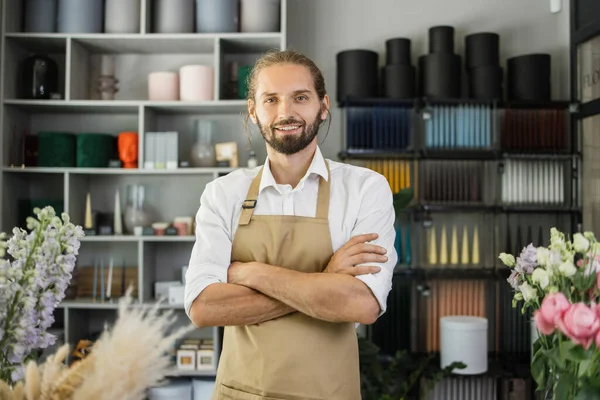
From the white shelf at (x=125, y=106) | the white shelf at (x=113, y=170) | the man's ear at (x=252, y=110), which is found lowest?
the white shelf at (x=113, y=170)

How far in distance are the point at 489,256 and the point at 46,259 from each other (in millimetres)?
3204

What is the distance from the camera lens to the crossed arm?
147 cm

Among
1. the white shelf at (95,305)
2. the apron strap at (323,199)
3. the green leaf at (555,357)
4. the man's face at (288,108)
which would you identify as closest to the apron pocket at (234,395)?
the apron strap at (323,199)

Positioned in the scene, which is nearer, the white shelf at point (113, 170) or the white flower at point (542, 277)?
the white flower at point (542, 277)

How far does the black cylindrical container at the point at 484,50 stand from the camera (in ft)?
12.1

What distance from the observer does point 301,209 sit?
1.63 m

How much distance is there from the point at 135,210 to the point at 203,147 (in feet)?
1.88

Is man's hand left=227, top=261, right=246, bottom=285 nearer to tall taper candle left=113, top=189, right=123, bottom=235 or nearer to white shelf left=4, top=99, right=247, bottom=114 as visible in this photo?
white shelf left=4, top=99, right=247, bottom=114

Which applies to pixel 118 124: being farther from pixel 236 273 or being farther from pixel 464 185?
pixel 236 273

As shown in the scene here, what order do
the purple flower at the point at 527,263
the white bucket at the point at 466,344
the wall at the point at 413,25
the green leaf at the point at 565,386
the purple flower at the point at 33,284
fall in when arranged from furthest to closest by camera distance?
the wall at the point at 413,25 → the white bucket at the point at 466,344 → the purple flower at the point at 527,263 → the green leaf at the point at 565,386 → the purple flower at the point at 33,284

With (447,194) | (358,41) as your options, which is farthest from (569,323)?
(358,41)

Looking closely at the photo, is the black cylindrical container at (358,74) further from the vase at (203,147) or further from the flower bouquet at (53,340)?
the flower bouquet at (53,340)

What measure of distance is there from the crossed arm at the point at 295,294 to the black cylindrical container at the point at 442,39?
2475mm

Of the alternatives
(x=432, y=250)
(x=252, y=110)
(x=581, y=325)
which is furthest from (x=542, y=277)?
(x=432, y=250)
